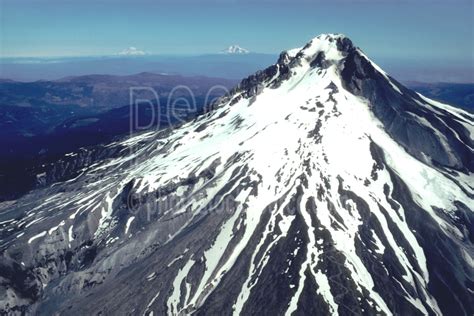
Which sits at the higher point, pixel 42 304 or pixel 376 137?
pixel 376 137

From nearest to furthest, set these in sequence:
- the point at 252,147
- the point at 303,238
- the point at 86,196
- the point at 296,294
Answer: the point at 296,294
the point at 303,238
the point at 252,147
the point at 86,196

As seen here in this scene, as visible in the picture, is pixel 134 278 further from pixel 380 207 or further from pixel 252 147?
pixel 380 207

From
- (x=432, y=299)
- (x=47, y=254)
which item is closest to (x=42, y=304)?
(x=47, y=254)

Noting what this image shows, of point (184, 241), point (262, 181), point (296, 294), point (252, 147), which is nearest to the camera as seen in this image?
point (296, 294)

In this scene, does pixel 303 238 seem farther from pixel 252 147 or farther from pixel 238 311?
pixel 252 147

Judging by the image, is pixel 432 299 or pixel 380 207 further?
pixel 380 207

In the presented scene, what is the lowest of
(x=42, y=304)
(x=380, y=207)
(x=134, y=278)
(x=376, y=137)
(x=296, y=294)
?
(x=42, y=304)
